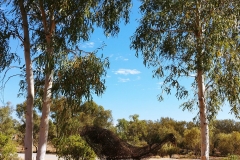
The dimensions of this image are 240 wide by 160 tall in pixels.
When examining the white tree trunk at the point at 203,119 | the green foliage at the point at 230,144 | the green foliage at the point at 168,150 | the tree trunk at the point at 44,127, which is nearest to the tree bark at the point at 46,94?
the tree trunk at the point at 44,127

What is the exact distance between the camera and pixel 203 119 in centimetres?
598

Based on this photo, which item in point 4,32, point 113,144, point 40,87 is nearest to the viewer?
point 4,32

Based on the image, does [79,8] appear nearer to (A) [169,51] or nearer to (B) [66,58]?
(B) [66,58]

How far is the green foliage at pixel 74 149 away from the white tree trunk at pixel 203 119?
3.16 metres

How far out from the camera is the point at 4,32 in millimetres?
4789

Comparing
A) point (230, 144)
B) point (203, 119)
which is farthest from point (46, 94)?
point (230, 144)

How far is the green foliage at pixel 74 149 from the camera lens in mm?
7984

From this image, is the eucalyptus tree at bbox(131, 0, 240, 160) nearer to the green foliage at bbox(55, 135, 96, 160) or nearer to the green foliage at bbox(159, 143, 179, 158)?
the green foliage at bbox(55, 135, 96, 160)

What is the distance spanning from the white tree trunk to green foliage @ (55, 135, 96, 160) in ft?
10.4

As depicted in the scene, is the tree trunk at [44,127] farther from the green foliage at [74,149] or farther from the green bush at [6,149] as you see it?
the green bush at [6,149]

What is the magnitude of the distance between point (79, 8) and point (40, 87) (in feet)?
5.26

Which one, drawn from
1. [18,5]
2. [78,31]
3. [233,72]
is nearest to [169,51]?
[233,72]

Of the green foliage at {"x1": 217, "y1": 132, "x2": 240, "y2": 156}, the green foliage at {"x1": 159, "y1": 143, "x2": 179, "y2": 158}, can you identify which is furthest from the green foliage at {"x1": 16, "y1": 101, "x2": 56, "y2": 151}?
the green foliage at {"x1": 217, "y1": 132, "x2": 240, "y2": 156}

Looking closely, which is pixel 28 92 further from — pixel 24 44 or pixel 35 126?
pixel 35 126
